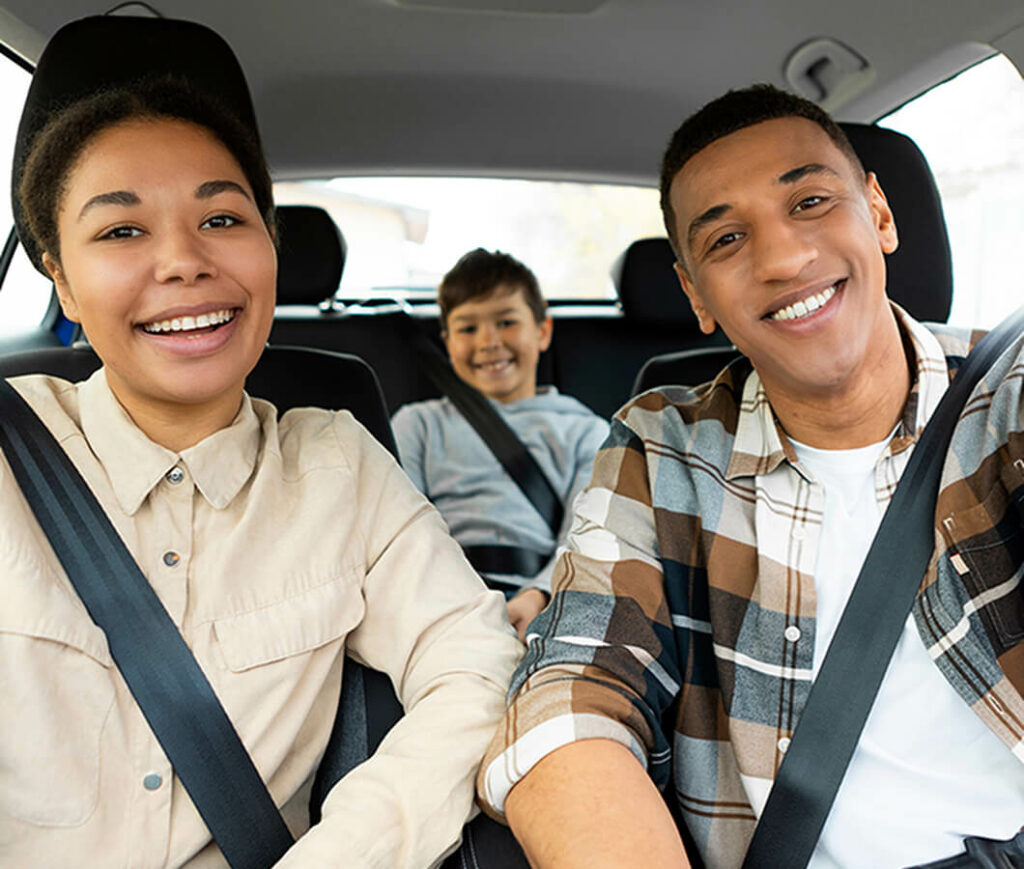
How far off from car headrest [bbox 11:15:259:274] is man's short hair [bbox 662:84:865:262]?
658mm

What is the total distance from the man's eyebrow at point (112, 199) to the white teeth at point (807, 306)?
833 mm

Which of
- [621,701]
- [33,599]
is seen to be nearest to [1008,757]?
[621,701]

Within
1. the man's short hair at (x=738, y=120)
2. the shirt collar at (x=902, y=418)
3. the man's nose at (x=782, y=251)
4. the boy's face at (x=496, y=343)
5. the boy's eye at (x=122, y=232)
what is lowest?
the shirt collar at (x=902, y=418)

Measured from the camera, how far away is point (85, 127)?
45.4 inches

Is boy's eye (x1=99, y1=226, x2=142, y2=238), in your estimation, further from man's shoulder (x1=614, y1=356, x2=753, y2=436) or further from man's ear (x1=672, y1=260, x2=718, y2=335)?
man's ear (x1=672, y1=260, x2=718, y2=335)

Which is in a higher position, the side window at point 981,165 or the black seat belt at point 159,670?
the side window at point 981,165

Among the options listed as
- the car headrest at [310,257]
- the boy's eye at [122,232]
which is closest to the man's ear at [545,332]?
the car headrest at [310,257]

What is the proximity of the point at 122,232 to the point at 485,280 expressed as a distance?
1.55m

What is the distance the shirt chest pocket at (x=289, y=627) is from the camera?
1.12 metres

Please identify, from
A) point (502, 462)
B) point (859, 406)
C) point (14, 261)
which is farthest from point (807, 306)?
point (14, 261)

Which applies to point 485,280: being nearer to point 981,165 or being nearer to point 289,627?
point 981,165

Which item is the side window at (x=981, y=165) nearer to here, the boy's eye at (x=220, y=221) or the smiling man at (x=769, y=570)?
the smiling man at (x=769, y=570)

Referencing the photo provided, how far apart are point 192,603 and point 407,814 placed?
1.20ft

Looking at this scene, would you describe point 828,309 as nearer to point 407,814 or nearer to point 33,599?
point 407,814
